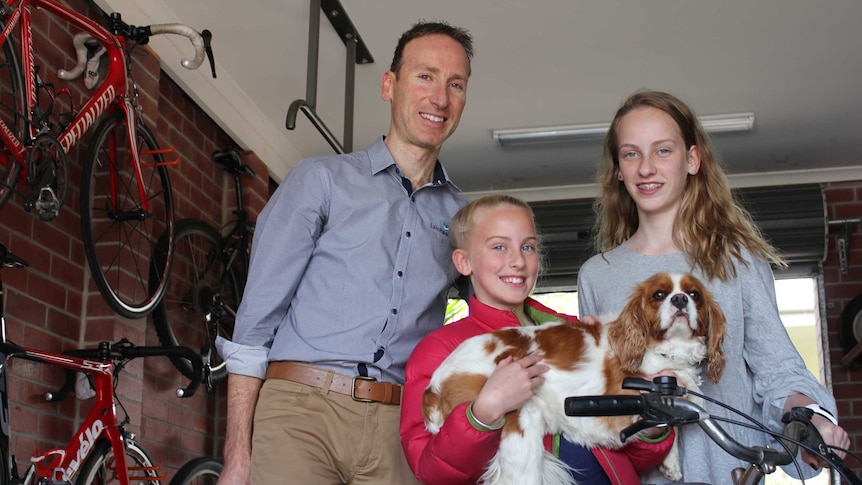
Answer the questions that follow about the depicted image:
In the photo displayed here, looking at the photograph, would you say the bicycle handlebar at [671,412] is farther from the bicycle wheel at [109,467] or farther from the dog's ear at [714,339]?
the bicycle wheel at [109,467]

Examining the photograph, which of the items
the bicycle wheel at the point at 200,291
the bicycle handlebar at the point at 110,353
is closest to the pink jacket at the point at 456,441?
the bicycle handlebar at the point at 110,353

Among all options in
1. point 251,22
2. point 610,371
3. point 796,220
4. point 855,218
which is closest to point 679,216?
point 610,371

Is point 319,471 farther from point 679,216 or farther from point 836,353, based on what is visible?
point 836,353

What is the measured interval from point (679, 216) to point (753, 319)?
318 millimetres

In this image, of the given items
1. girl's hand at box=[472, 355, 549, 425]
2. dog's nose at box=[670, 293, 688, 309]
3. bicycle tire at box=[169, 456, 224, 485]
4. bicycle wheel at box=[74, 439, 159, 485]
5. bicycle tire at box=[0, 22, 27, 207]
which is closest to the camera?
girl's hand at box=[472, 355, 549, 425]

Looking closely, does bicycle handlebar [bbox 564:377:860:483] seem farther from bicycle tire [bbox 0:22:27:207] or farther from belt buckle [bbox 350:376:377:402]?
bicycle tire [bbox 0:22:27:207]

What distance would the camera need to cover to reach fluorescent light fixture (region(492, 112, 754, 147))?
586cm

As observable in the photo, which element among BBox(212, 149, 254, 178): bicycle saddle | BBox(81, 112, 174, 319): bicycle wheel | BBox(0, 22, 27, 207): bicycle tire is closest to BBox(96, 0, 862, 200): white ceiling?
BBox(212, 149, 254, 178): bicycle saddle

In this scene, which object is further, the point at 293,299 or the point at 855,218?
the point at 855,218

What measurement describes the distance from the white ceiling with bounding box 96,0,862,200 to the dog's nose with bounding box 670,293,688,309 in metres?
2.82

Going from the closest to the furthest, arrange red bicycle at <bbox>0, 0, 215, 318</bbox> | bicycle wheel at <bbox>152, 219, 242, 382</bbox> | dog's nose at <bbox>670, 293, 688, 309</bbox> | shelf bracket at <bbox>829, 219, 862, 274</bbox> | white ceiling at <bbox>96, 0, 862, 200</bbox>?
dog's nose at <bbox>670, 293, 688, 309</bbox> < red bicycle at <bbox>0, 0, 215, 318</bbox> < white ceiling at <bbox>96, 0, 862, 200</bbox> < bicycle wheel at <bbox>152, 219, 242, 382</bbox> < shelf bracket at <bbox>829, 219, 862, 274</bbox>

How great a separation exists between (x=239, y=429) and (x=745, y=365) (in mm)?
1208

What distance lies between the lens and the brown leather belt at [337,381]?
7.80 ft

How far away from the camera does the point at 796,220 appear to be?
20.7 ft
